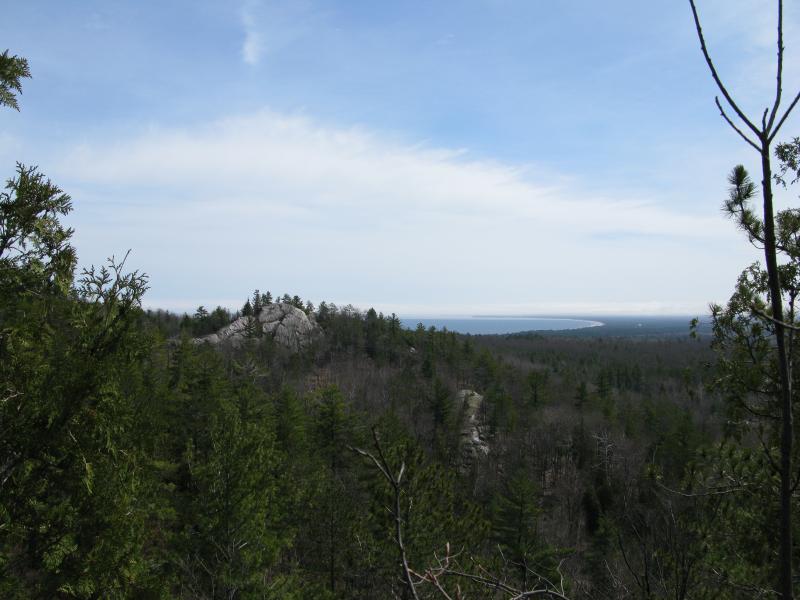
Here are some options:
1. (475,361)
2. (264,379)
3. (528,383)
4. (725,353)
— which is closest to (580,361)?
(475,361)

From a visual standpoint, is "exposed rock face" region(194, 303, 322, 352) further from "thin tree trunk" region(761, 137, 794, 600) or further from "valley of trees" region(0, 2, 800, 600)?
"thin tree trunk" region(761, 137, 794, 600)

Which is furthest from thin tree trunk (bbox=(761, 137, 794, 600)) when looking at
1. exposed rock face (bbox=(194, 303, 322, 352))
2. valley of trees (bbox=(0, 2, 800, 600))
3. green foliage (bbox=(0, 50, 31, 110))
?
exposed rock face (bbox=(194, 303, 322, 352))

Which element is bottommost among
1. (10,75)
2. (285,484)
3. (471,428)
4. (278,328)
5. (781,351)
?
(471,428)

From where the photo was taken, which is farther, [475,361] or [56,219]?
[475,361]

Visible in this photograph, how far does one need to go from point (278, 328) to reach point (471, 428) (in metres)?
42.7

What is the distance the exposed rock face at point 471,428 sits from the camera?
5054 cm

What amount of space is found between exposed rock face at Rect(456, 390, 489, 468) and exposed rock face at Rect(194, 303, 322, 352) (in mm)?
29380

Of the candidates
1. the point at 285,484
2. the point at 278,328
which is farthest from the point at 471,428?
the point at 278,328

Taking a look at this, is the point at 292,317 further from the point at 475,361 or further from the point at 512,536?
the point at 512,536

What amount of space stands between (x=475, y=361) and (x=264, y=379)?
97.4 feet

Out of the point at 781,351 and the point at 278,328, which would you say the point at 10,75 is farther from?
the point at 278,328

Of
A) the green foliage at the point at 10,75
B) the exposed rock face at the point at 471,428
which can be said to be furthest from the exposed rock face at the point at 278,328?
the green foliage at the point at 10,75

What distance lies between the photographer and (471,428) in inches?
2136

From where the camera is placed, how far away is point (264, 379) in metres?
55.8
